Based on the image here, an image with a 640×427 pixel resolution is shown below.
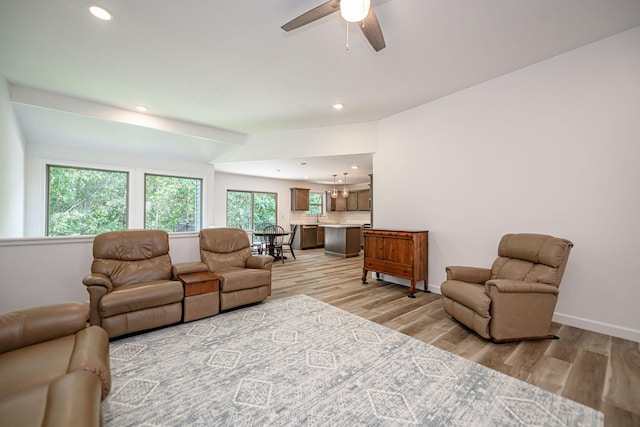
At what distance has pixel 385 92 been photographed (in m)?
3.75

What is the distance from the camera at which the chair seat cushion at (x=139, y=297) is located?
97.1 inches

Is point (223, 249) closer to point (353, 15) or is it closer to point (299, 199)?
point (353, 15)

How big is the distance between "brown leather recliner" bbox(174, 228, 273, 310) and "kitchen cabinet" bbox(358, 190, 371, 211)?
626 centimetres

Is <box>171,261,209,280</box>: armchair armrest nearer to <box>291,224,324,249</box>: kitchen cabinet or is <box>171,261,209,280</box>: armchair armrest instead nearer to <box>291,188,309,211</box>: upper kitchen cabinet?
<box>291,224,324,249</box>: kitchen cabinet

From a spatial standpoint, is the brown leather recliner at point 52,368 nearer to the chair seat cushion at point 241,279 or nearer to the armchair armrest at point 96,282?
the armchair armrest at point 96,282

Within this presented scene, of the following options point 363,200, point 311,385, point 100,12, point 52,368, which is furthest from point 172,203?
point 363,200

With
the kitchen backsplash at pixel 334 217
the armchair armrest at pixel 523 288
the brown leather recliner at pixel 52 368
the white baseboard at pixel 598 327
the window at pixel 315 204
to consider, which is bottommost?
the white baseboard at pixel 598 327

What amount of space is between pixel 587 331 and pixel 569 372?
3.74 ft

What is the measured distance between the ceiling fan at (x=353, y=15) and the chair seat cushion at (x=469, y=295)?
2483 millimetres

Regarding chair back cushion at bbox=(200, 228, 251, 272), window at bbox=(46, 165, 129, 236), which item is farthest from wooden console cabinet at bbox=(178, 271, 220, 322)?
window at bbox=(46, 165, 129, 236)

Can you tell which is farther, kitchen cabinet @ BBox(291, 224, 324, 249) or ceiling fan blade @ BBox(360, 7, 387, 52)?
kitchen cabinet @ BBox(291, 224, 324, 249)

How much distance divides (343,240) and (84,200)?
607 centimetres

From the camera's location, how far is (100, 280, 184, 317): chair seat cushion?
8.09 feet

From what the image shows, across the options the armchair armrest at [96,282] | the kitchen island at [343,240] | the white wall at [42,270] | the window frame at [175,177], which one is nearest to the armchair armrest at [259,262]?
the armchair armrest at [96,282]
